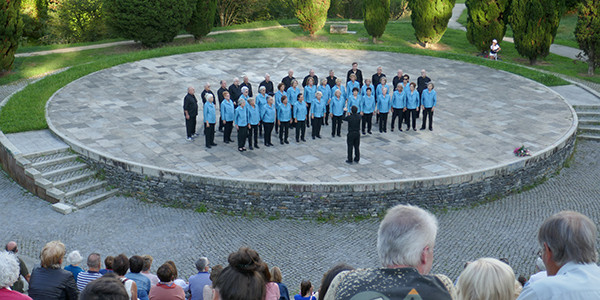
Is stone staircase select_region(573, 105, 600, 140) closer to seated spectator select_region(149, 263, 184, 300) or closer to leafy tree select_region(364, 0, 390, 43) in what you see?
leafy tree select_region(364, 0, 390, 43)

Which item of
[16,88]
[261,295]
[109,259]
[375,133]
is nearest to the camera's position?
[261,295]

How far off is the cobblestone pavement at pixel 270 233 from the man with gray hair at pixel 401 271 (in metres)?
6.77

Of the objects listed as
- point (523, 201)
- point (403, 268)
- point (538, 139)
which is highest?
point (403, 268)

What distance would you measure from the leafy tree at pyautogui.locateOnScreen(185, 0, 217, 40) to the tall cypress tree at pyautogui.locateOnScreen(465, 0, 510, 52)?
11.7 meters

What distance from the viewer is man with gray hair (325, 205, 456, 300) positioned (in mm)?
2936

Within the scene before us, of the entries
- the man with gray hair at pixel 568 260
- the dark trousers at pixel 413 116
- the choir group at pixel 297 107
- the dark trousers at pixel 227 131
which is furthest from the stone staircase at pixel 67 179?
the man with gray hair at pixel 568 260

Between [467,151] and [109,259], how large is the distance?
944 cm

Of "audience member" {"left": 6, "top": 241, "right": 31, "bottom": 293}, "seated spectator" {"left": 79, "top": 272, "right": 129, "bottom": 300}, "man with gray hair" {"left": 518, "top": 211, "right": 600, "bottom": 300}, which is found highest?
"man with gray hair" {"left": 518, "top": 211, "right": 600, "bottom": 300}

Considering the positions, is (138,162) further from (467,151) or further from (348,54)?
(348,54)

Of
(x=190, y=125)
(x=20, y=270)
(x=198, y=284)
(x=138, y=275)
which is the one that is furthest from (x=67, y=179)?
(x=198, y=284)

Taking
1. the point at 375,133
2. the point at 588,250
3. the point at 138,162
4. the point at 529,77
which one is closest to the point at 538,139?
the point at 375,133

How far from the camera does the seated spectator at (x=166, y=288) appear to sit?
6262mm

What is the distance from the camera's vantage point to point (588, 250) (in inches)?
130

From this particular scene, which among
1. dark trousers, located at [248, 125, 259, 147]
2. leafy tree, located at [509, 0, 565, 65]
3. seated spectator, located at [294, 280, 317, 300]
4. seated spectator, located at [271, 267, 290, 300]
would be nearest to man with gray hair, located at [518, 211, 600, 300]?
seated spectator, located at [271, 267, 290, 300]
